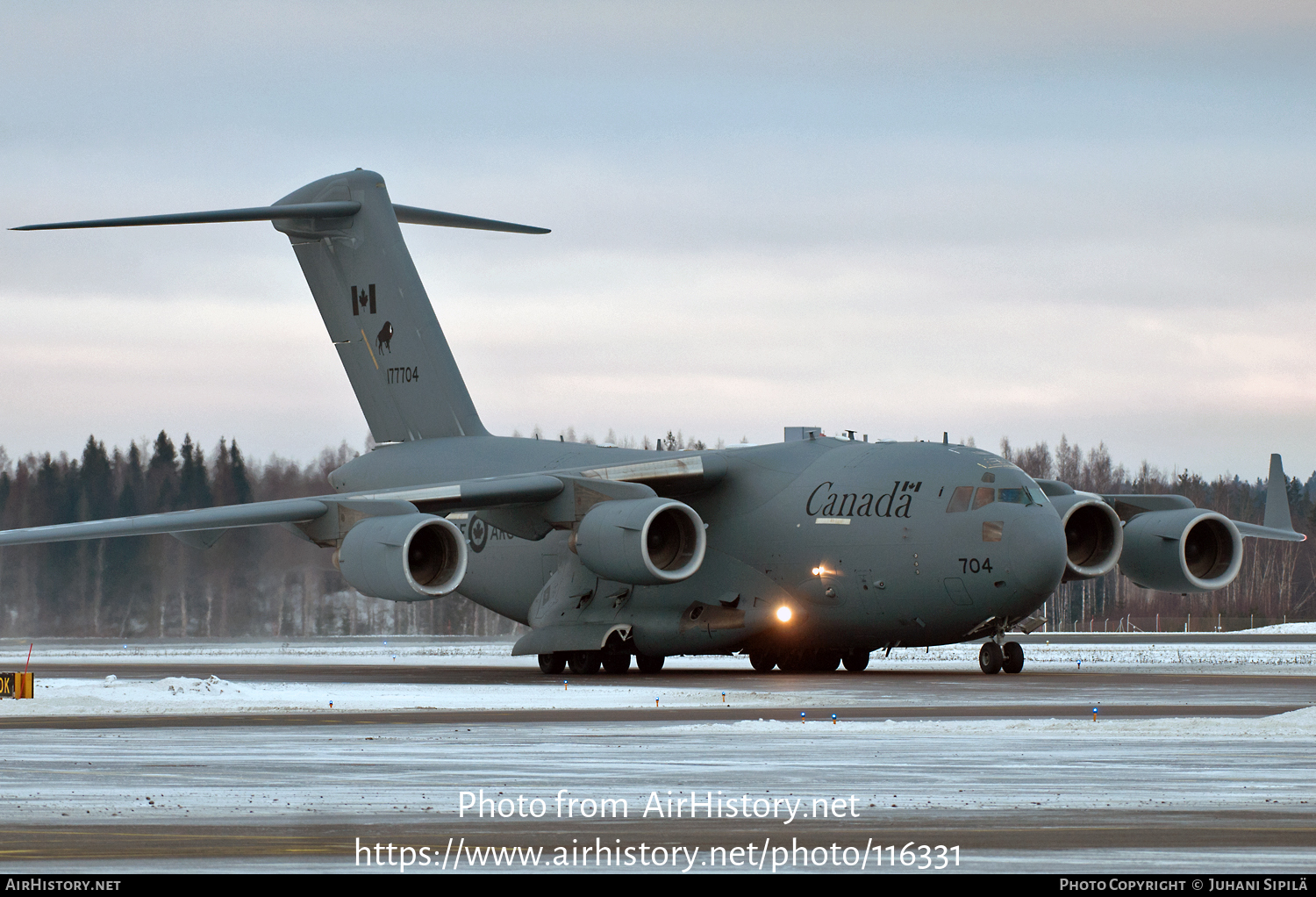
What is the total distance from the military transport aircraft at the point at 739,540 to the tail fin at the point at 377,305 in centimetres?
125

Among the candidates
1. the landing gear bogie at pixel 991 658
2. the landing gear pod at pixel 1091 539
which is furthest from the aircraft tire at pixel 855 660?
the landing gear pod at pixel 1091 539

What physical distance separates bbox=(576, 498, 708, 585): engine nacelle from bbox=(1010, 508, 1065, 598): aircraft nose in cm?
457

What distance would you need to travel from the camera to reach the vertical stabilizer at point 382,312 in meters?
34.7

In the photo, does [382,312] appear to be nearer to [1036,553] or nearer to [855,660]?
[855,660]

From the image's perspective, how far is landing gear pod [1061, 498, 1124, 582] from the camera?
29.1m

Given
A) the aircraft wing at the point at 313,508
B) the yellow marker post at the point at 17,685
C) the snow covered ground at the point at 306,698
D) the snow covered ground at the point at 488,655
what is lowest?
the snow covered ground at the point at 488,655

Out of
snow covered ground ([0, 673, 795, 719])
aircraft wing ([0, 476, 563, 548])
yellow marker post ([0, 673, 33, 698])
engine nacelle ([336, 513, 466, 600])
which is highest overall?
aircraft wing ([0, 476, 563, 548])

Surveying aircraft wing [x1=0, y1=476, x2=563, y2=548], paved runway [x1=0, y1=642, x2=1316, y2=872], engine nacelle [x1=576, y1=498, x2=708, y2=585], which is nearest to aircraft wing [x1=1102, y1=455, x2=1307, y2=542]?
engine nacelle [x1=576, y1=498, x2=708, y2=585]

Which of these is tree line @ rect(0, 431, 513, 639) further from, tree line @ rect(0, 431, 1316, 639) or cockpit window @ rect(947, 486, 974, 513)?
cockpit window @ rect(947, 486, 974, 513)

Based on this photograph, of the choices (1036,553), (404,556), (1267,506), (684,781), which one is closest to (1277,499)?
(1267,506)

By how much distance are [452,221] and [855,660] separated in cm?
1310

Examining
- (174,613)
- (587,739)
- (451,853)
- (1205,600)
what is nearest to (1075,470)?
(1205,600)

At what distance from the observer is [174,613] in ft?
154

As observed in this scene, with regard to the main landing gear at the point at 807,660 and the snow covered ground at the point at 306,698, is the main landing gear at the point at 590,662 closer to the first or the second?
the main landing gear at the point at 807,660
